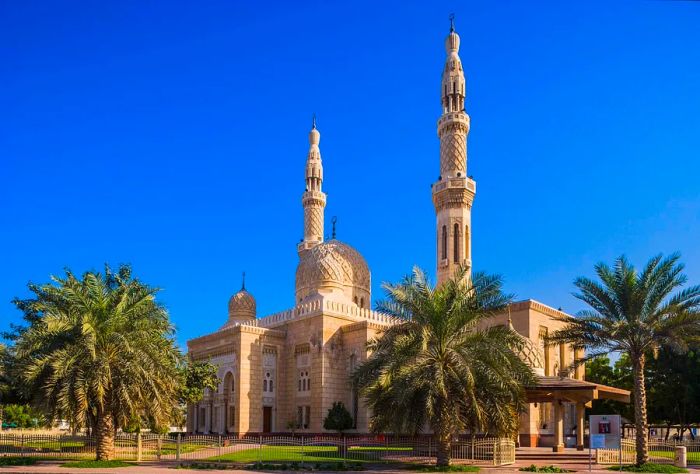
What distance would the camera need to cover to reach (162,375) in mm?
22234

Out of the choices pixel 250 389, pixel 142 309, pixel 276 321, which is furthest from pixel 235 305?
pixel 142 309

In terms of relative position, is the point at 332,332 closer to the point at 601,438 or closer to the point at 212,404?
the point at 212,404

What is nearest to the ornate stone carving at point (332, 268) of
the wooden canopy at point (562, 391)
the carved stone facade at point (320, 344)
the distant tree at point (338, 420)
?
the carved stone facade at point (320, 344)

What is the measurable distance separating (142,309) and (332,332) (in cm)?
1507

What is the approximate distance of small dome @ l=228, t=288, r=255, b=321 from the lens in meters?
46.4

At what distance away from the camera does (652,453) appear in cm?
2808

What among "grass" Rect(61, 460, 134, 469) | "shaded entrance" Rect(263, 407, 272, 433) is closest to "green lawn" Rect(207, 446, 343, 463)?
"grass" Rect(61, 460, 134, 469)

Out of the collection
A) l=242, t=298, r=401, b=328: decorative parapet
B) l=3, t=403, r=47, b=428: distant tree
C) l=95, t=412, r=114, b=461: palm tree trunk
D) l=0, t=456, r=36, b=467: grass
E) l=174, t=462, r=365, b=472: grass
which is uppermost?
l=242, t=298, r=401, b=328: decorative parapet

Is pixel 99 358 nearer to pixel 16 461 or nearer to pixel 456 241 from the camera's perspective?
pixel 16 461

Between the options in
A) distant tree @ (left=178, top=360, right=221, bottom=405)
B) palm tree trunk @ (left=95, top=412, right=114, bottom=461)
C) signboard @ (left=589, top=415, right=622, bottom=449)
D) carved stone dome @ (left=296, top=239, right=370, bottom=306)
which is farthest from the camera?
carved stone dome @ (left=296, top=239, right=370, bottom=306)

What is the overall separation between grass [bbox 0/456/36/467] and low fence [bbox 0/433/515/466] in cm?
138

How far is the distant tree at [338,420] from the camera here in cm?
3384

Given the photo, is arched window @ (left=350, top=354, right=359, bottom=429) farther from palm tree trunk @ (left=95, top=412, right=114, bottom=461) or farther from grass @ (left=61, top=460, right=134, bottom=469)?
grass @ (left=61, top=460, right=134, bottom=469)

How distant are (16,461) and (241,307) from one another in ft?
81.5
